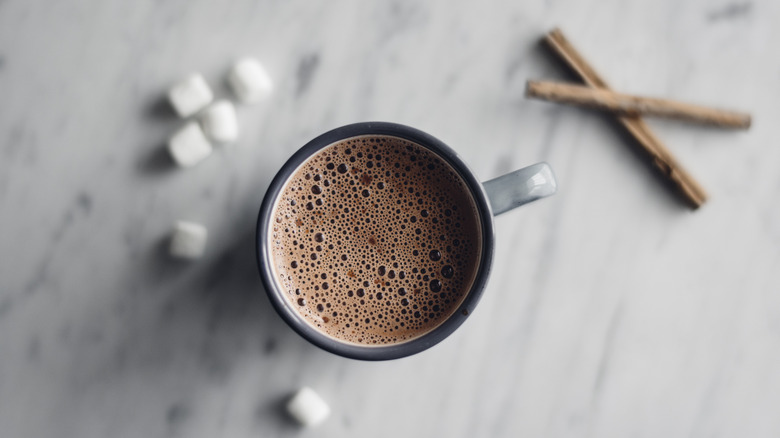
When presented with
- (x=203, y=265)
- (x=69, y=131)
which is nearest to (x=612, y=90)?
(x=203, y=265)

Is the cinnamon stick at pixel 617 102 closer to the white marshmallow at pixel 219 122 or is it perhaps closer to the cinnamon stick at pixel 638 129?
the cinnamon stick at pixel 638 129

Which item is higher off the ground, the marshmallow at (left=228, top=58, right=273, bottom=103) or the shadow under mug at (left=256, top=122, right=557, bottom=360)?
the marshmallow at (left=228, top=58, right=273, bottom=103)

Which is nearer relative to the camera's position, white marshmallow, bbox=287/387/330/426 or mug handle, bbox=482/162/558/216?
mug handle, bbox=482/162/558/216

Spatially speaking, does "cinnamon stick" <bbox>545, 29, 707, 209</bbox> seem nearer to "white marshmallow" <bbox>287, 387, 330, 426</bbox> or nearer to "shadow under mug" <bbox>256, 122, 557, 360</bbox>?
"shadow under mug" <bbox>256, 122, 557, 360</bbox>

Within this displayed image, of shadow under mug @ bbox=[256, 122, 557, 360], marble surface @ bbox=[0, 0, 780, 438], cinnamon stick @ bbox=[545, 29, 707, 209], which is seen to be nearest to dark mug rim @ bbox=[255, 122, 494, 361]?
shadow under mug @ bbox=[256, 122, 557, 360]

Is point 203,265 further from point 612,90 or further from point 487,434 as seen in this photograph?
point 612,90

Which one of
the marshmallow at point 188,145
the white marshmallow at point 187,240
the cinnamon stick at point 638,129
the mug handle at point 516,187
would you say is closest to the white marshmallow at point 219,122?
the marshmallow at point 188,145

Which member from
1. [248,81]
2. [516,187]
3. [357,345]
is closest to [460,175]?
[516,187]
